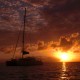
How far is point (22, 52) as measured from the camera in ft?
461

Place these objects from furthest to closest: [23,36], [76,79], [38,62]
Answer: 1. [38,62]
2. [23,36]
3. [76,79]

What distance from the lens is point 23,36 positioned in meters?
136

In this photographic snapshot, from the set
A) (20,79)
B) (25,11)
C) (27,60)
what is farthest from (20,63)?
(20,79)

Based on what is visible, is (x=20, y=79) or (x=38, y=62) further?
(x=38, y=62)

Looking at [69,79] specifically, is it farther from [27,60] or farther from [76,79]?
[27,60]

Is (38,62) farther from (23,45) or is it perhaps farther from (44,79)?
(44,79)

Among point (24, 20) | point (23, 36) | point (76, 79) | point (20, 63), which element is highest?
point (24, 20)

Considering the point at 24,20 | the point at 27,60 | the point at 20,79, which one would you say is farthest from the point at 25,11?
the point at 20,79

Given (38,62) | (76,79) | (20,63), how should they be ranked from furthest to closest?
(38,62) → (20,63) → (76,79)

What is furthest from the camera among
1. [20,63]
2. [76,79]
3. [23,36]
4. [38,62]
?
[38,62]

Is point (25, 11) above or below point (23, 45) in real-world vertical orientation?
above

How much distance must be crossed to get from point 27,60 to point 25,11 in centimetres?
3016

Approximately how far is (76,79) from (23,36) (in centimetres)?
7236

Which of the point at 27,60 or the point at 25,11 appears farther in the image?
the point at 27,60
